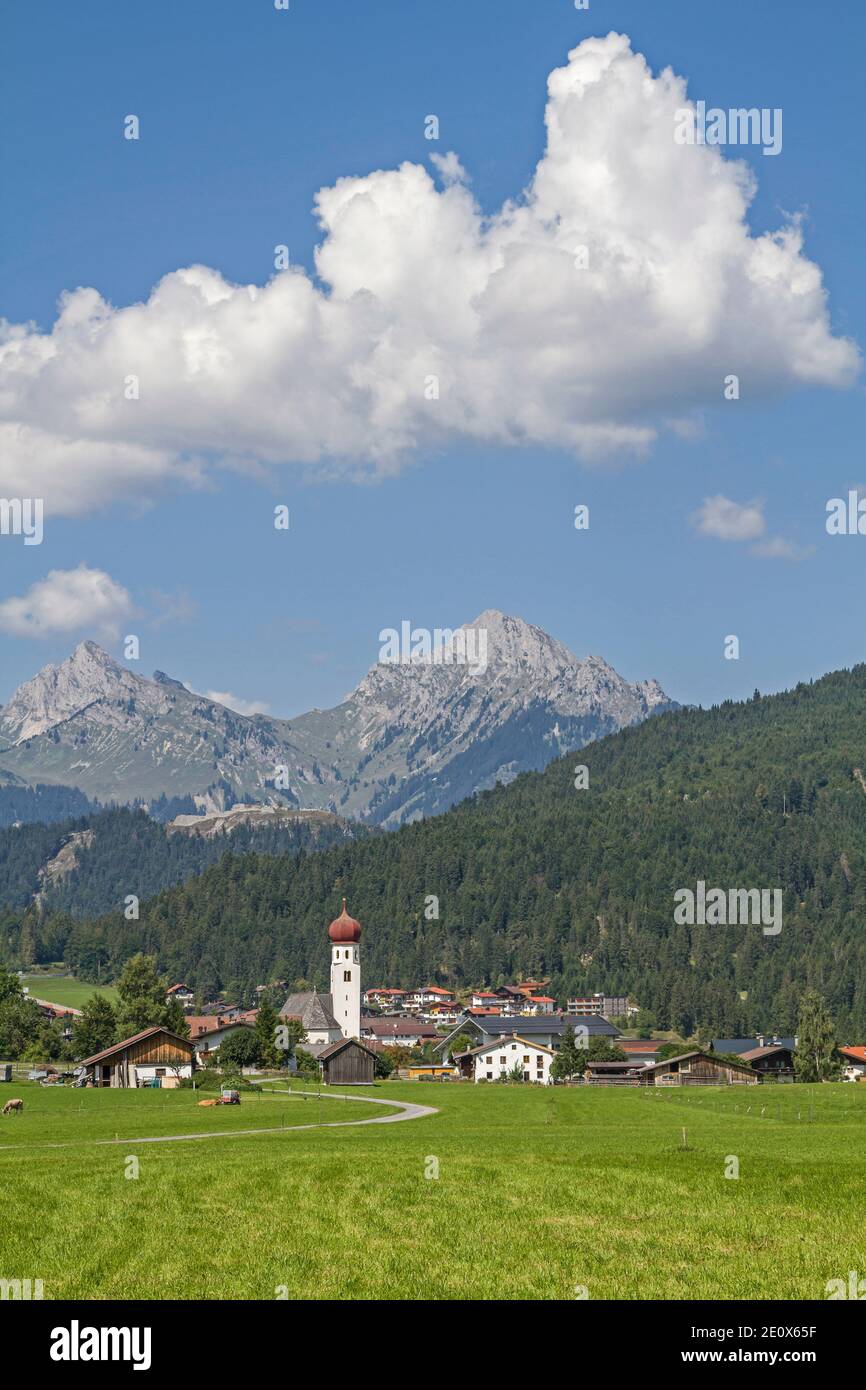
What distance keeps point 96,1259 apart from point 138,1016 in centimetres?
13420

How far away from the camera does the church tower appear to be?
19200 centimetres

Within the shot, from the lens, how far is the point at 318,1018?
18812 cm

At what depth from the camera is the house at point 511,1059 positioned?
588 feet

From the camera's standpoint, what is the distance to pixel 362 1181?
37000 millimetres

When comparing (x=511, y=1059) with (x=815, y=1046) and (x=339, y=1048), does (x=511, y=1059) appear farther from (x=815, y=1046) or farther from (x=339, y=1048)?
(x=339, y=1048)

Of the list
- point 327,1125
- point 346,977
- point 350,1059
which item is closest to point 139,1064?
point 350,1059

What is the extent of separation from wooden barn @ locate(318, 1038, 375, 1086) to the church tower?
44.8 m

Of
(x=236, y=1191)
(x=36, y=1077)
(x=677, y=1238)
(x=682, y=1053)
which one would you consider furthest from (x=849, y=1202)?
(x=682, y=1053)

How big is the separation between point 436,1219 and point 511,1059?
506 feet

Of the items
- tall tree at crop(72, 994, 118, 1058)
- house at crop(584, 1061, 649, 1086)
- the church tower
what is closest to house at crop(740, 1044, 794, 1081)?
house at crop(584, 1061, 649, 1086)

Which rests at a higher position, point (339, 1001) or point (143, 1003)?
point (143, 1003)

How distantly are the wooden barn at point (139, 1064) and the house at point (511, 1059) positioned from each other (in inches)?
2075
